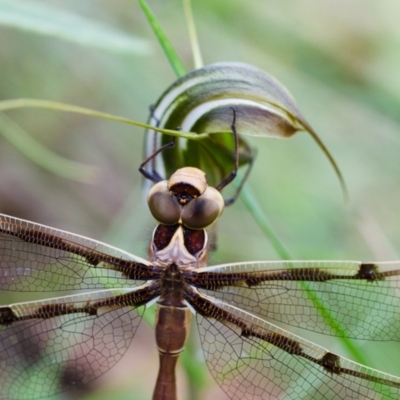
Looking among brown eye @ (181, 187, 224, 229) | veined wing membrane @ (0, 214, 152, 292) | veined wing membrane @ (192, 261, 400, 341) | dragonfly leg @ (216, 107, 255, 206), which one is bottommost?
veined wing membrane @ (192, 261, 400, 341)

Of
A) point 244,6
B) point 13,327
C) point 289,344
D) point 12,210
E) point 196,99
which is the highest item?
point 244,6

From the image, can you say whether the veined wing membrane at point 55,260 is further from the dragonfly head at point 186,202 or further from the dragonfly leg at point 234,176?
the dragonfly leg at point 234,176

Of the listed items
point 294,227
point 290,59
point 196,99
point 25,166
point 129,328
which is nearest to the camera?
point 196,99

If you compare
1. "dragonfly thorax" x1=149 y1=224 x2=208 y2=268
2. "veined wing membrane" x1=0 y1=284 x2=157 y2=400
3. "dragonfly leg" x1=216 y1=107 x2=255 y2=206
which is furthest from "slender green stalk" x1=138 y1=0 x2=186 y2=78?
"veined wing membrane" x1=0 y1=284 x2=157 y2=400

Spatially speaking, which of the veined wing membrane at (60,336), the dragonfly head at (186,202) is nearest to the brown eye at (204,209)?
the dragonfly head at (186,202)

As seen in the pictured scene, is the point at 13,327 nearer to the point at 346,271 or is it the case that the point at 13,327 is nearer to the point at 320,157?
the point at 346,271

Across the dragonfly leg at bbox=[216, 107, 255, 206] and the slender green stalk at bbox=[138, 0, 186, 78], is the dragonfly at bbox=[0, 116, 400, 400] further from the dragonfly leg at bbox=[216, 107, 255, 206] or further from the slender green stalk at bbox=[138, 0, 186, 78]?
the slender green stalk at bbox=[138, 0, 186, 78]

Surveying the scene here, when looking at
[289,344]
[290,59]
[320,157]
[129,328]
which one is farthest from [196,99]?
[320,157]
